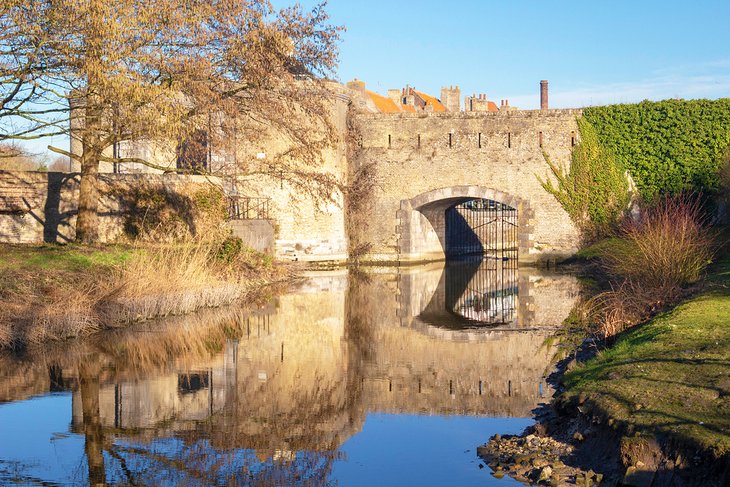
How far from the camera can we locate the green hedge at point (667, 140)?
27.2 meters

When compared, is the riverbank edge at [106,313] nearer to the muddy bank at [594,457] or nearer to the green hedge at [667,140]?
the muddy bank at [594,457]

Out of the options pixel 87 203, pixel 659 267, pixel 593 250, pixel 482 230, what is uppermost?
pixel 87 203

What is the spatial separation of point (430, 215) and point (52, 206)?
Answer: 46.2 feet

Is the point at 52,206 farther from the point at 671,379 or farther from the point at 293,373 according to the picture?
the point at 671,379

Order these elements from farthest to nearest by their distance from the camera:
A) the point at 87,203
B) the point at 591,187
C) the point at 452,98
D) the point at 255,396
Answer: the point at 452,98 → the point at 591,187 → the point at 87,203 → the point at 255,396

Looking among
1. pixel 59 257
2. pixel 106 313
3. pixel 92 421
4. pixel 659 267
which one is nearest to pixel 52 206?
pixel 59 257

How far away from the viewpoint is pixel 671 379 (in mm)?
7293

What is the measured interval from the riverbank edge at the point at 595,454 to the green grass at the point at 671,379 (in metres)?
0.06

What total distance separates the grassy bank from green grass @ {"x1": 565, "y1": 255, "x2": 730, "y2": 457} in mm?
7077

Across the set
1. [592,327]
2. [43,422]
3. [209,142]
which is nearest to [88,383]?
[43,422]

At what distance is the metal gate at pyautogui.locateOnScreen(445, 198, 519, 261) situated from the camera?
35.9 meters

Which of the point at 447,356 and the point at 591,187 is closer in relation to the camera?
the point at 447,356

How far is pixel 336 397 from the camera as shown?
9266 millimetres

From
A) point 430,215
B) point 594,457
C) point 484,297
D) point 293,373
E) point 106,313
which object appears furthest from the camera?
point 430,215
